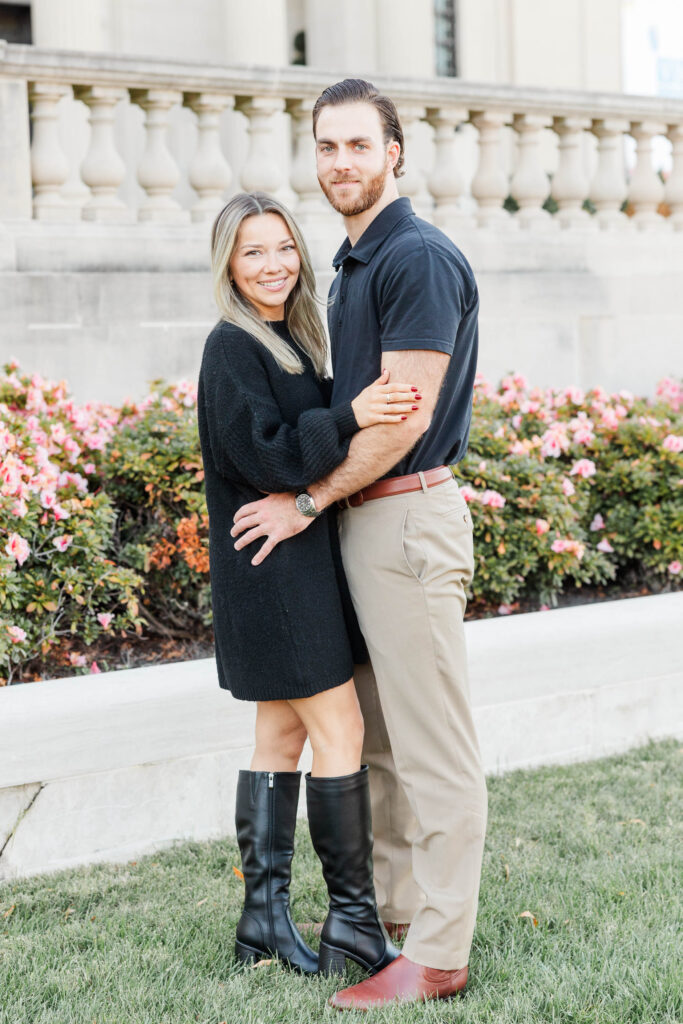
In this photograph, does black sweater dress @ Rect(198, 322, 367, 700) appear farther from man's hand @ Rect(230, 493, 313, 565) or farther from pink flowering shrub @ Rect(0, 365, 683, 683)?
pink flowering shrub @ Rect(0, 365, 683, 683)

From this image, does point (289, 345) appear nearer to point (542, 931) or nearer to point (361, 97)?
point (361, 97)

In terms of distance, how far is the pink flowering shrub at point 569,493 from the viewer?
5.16 meters

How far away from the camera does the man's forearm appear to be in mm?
2658

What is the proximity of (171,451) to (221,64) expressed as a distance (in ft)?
8.88

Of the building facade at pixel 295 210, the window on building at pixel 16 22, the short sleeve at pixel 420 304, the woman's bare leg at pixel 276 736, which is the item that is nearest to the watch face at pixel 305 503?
the short sleeve at pixel 420 304

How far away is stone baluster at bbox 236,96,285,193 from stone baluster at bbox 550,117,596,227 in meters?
2.03

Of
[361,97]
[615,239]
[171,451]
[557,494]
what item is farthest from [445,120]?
[361,97]

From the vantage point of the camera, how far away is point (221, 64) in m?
6.41

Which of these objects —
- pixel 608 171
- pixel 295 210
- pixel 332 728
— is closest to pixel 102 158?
pixel 295 210

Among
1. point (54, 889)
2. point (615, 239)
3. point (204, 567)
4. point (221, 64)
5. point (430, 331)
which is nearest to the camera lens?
point (430, 331)

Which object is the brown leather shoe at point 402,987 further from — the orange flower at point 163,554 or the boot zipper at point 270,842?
the orange flower at point 163,554

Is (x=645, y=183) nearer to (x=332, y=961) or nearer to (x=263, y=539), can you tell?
(x=263, y=539)

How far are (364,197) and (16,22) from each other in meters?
13.2

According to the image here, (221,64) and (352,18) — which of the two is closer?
(221,64)
